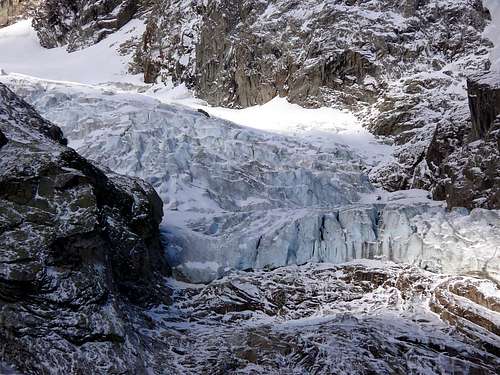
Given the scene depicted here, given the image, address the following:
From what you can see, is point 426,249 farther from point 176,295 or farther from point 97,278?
point 97,278

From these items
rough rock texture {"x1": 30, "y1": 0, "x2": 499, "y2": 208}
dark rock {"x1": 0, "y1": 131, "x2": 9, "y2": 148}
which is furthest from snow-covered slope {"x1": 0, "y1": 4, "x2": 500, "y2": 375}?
dark rock {"x1": 0, "y1": 131, "x2": 9, "y2": 148}

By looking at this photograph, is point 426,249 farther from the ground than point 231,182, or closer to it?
closer to it

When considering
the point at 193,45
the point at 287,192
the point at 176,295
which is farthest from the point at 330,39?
the point at 176,295

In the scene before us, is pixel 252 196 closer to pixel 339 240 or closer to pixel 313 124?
pixel 339 240

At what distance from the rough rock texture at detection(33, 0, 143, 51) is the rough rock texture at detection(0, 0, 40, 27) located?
213 inches

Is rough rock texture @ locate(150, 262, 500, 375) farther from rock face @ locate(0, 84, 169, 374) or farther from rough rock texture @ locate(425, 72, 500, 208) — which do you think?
rough rock texture @ locate(425, 72, 500, 208)

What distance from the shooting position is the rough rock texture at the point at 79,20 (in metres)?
89.6

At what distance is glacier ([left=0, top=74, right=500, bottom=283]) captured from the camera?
37375 mm

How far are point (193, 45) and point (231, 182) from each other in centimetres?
3358

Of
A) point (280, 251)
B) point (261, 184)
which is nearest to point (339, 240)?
point (280, 251)

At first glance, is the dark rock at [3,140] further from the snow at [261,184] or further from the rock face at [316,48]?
the rock face at [316,48]

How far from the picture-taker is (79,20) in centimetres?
9262

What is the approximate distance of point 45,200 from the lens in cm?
2877

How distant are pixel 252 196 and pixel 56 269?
19733 millimetres
